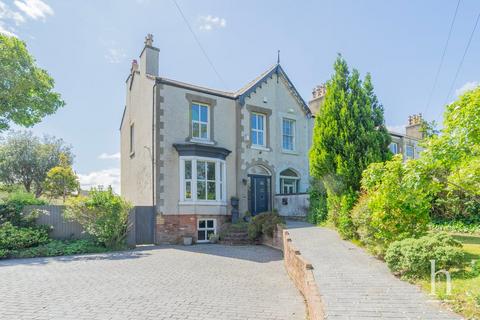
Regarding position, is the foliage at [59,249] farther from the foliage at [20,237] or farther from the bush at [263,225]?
the bush at [263,225]

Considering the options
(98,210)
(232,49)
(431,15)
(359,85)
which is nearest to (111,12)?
(232,49)

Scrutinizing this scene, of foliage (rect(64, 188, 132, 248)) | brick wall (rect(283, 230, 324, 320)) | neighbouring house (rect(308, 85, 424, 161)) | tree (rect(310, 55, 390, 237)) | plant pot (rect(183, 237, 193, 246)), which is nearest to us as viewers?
brick wall (rect(283, 230, 324, 320))

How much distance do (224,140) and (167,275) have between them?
381 inches

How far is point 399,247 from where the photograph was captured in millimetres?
6883

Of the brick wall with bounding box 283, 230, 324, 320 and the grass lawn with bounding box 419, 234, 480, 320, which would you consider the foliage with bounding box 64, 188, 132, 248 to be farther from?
the grass lawn with bounding box 419, 234, 480, 320

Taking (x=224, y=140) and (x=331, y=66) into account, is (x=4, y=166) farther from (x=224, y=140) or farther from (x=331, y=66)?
(x=331, y=66)

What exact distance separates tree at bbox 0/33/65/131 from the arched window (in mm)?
13642

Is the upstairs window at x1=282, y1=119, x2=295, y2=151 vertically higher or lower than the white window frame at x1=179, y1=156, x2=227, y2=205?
higher

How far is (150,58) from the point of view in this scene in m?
17.4

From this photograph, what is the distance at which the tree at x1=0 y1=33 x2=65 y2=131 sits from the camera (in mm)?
16188

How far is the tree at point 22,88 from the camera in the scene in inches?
637

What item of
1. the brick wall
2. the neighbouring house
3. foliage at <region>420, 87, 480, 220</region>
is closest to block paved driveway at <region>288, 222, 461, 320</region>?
the brick wall

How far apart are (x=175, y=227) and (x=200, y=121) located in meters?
5.51

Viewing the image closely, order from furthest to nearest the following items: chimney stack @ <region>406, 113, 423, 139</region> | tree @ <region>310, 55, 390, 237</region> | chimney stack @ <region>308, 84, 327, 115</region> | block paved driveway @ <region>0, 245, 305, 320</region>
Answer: chimney stack @ <region>406, 113, 423, 139</region>
chimney stack @ <region>308, 84, 327, 115</region>
tree @ <region>310, 55, 390, 237</region>
block paved driveway @ <region>0, 245, 305, 320</region>
